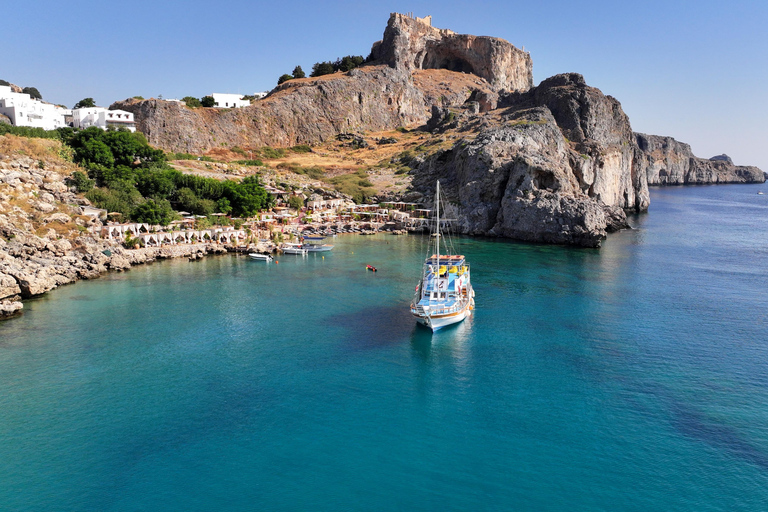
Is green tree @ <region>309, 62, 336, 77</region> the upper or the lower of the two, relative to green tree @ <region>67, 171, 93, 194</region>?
upper

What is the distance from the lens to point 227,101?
128m

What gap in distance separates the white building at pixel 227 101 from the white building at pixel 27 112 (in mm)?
43683

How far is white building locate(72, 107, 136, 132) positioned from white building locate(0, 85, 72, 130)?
623cm

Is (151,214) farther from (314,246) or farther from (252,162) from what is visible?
(252,162)

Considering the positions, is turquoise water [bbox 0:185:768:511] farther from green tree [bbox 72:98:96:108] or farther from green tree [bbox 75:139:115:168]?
green tree [bbox 72:98:96:108]

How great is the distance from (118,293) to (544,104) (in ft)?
315

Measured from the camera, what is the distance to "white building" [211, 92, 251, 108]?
126 metres

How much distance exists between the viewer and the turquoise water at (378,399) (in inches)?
797

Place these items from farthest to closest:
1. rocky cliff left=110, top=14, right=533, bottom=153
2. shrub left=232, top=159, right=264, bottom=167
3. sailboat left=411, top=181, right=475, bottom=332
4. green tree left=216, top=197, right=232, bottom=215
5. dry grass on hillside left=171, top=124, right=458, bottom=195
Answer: rocky cliff left=110, top=14, right=533, bottom=153 → shrub left=232, top=159, right=264, bottom=167 → dry grass on hillside left=171, top=124, right=458, bottom=195 → green tree left=216, top=197, right=232, bottom=215 → sailboat left=411, top=181, right=475, bottom=332

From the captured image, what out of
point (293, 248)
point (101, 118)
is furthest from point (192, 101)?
point (293, 248)

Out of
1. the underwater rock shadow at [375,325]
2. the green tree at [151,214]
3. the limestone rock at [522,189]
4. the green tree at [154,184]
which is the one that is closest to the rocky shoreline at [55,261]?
the green tree at [151,214]

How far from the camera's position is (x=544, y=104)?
10950 centimetres

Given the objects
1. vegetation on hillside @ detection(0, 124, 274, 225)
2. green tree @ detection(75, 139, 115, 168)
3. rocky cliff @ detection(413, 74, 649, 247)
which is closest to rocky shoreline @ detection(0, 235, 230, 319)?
vegetation on hillside @ detection(0, 124, 274, 225)

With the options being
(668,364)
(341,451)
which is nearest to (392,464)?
(341,451)
